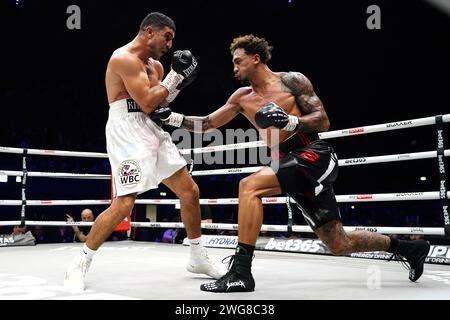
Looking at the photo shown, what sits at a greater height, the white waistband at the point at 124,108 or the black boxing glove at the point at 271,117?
the white waistband at the point at 124,108

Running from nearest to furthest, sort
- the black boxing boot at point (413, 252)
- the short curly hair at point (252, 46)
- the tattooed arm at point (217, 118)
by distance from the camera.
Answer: the black boxing boot at point (413, 252)
the short curly hair at point (252, 46)
the tattooed arm at point (217, 118)

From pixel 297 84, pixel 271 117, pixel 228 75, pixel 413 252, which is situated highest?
pixel 228 75

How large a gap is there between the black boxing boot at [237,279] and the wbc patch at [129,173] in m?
0.61

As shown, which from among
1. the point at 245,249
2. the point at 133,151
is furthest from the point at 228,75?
the point at 245,249

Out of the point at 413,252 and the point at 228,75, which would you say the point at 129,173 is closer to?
the point at 413,252

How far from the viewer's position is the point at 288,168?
7.14 feet

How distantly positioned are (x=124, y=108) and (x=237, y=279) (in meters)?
1.01

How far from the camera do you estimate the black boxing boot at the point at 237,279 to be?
198cm

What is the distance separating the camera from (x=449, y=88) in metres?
9.30

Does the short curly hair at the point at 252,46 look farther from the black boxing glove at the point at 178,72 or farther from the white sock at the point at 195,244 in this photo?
the white sock at the point at 195,244

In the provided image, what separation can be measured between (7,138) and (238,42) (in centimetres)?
741

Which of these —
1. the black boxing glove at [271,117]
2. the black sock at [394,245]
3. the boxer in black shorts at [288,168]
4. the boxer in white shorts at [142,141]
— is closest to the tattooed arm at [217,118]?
the boxer in black shorts at [288,168]

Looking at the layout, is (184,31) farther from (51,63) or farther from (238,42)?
(238,42)

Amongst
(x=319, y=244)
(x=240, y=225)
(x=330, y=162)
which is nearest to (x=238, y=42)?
(x=330, y=162)
